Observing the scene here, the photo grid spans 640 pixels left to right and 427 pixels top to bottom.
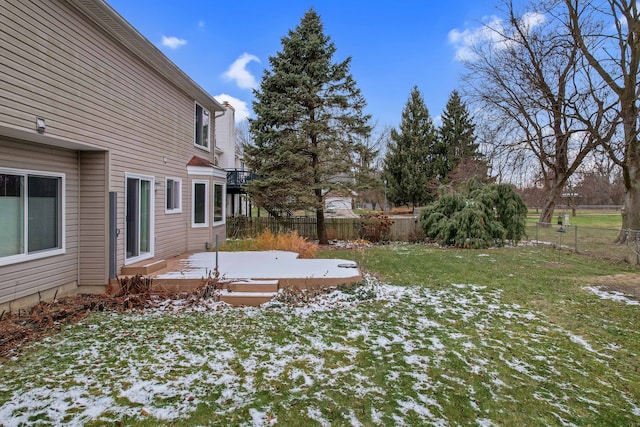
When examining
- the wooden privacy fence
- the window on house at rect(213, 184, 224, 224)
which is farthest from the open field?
the wooden privacy fence

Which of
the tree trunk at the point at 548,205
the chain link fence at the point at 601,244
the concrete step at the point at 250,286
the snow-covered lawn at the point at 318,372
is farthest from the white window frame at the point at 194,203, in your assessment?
the tree trunk at the point at 548,205

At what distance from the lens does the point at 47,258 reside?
544 centimetres

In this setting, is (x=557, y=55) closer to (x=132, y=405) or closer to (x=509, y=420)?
(x=509, y=420)

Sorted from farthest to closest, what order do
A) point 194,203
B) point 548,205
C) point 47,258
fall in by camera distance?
1. point 548,205
2. point 194,203
3. point 47,258

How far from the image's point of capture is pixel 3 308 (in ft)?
15.4

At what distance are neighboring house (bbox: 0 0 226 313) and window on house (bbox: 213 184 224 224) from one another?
203 cm

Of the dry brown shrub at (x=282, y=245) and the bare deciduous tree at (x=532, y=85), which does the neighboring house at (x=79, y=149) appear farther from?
the bare deciduous tree at (x=532, y=85)

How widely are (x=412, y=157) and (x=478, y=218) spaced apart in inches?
599

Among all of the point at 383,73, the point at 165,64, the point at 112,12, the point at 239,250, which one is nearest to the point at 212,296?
the point at 239,250

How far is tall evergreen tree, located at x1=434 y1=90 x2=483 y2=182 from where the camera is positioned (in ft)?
93.2

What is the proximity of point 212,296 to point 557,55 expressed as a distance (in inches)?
569

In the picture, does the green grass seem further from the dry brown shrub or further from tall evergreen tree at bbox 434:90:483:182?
the dry brown shrub

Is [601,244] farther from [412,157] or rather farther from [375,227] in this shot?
[412,157]

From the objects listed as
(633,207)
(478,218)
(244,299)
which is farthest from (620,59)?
(244,299)
